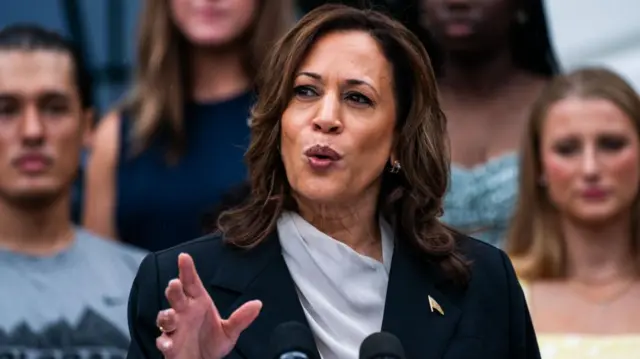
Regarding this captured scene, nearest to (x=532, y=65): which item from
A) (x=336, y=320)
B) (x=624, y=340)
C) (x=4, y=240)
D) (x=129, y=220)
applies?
(x=624, y=340)

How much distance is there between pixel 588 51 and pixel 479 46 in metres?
0.49

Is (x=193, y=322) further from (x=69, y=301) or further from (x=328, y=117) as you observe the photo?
(x=69, y=301)

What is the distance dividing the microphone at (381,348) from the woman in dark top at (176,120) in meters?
1.96

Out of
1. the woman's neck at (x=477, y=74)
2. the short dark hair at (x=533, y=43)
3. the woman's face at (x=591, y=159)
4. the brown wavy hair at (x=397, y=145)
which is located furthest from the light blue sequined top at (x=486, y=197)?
the brown wavy hair at (x=397, y=145)

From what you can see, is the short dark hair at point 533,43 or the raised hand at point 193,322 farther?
the short dark hair at point 533,43

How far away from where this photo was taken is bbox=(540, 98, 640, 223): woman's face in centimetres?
446

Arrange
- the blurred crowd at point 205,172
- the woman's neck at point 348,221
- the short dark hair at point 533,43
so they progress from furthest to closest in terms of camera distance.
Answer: the short dark hair at point 533,43
the blurred crowd at point 205,172
the woman's neck at point 348,221

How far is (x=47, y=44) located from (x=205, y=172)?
0.66m

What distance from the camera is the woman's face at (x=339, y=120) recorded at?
9.98ft

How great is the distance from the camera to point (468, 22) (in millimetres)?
4820

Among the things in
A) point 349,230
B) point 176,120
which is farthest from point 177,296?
Answer: point 176,120

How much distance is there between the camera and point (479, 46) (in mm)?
4879

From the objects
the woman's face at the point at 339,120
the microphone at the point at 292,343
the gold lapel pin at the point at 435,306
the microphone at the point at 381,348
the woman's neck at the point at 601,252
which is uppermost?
the woman's face at the point at 339,120

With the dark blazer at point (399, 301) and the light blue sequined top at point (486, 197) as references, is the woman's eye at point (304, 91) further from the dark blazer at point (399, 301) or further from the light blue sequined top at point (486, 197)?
the light blue sequined top at point (486, 197)
